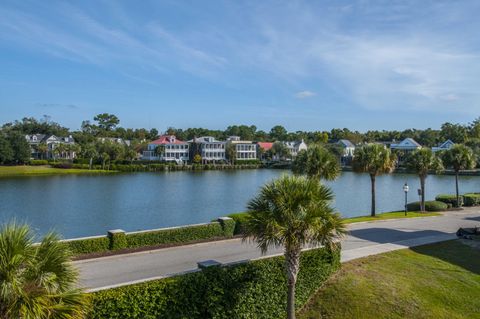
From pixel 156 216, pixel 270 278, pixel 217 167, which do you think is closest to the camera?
pixel 270 278

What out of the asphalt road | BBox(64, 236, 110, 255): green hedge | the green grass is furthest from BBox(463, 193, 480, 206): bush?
BBox(64, 236, 110, 255): green hedge

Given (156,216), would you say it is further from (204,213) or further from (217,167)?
(217,167)

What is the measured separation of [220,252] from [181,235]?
223 centimetres

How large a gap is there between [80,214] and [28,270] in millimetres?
31812

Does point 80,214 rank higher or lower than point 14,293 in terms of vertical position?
lower

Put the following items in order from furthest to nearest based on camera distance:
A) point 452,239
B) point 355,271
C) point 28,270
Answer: point 452,239
point 355,271
point 28,270

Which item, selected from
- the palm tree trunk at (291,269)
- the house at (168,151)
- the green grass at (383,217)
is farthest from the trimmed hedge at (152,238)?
the house at (168,151)

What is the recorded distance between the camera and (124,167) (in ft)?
316

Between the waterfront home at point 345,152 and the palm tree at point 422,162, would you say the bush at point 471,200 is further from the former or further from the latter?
the waterfront home at point 345,152

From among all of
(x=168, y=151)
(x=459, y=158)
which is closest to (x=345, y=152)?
(x=168, y=151)

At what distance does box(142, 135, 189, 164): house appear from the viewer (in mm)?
113812

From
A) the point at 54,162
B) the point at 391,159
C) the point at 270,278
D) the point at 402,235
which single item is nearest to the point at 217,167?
the point at 54,162

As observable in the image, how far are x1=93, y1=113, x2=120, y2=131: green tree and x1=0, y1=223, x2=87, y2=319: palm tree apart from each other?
16395cm

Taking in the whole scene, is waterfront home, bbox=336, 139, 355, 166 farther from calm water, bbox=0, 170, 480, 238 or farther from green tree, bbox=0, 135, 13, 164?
green tree, bbox=0, 135, 13, 164
